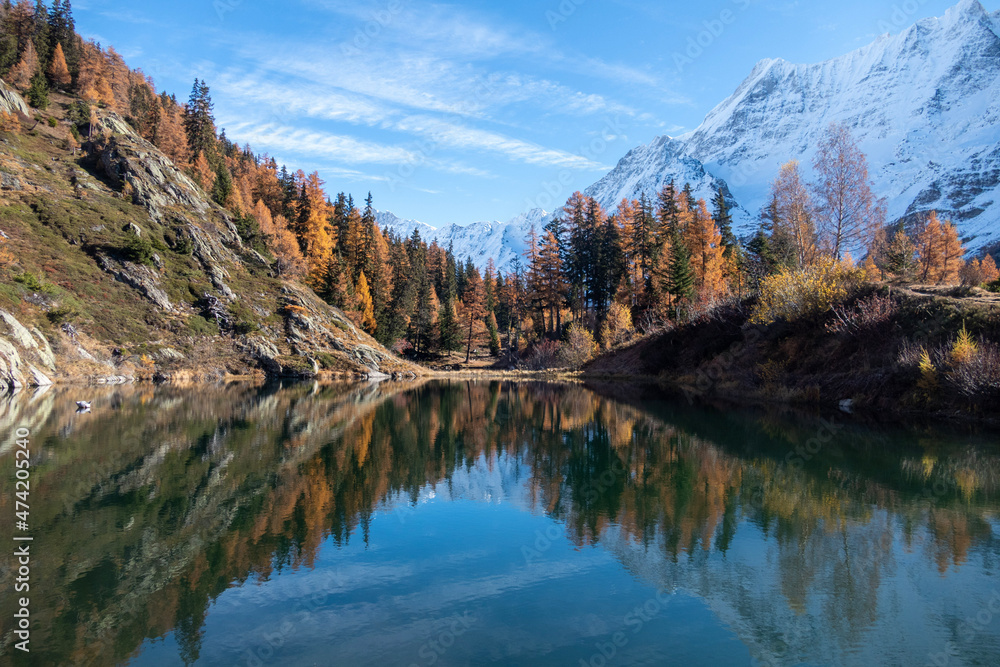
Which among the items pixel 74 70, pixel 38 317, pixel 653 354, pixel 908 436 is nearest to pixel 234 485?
pixel 908 436

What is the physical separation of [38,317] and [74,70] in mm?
62635

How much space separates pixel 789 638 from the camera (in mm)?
6492

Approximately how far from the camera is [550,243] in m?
65.9

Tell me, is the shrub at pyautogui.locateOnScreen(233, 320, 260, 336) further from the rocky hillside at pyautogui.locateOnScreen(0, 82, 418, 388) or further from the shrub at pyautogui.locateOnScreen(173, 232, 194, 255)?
the shrub at pyautogui.locateOnScreen(173, 232, 194, 255)

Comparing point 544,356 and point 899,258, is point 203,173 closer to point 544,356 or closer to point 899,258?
point 544,356

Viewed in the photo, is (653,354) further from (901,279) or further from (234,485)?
(234,485)

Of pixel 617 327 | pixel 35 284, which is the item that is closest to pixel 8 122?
pixel 35 284

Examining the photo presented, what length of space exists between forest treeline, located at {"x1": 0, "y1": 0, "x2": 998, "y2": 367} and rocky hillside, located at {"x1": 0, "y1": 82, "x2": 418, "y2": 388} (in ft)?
13.7

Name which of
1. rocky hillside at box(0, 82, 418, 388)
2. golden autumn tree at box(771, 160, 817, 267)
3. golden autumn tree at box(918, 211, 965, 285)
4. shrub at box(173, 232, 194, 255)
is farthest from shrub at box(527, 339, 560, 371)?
golden autumn tree at box(918, 211, 965, 285)

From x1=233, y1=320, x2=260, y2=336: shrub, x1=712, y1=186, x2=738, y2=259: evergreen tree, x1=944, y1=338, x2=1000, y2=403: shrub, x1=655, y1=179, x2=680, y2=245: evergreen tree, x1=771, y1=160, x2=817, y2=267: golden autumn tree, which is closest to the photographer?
x1=944, y1=338, x2=1000, y2=403: shrub

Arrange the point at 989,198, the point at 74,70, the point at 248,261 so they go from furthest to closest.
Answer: the point at 989,198 → the point at 74,70 → the point at 248,261

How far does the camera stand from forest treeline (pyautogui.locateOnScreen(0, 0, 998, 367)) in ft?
129

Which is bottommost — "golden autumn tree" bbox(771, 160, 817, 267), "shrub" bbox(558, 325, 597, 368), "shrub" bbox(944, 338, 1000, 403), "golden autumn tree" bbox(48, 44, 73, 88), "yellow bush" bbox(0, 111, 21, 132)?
"shrub" bbox(944, 338, 1000, 403)

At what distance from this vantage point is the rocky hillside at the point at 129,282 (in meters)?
37.4
